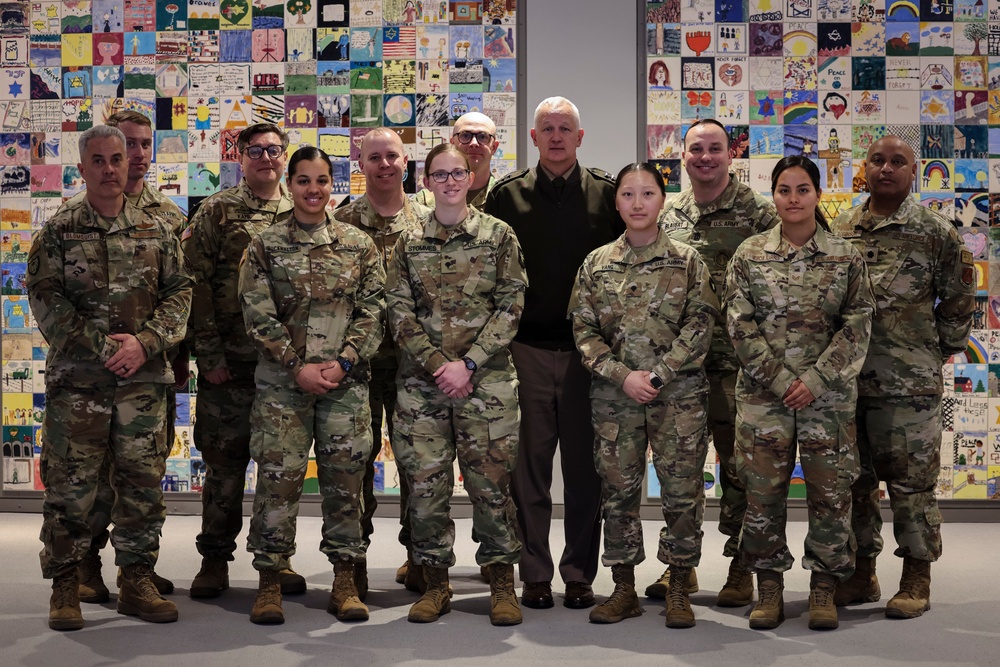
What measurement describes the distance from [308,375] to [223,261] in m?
0.89

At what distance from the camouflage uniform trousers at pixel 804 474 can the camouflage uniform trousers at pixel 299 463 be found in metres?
1.52

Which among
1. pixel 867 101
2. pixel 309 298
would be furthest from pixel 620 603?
pixel 867 101

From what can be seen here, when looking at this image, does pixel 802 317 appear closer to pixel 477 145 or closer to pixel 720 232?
pixel 720 232

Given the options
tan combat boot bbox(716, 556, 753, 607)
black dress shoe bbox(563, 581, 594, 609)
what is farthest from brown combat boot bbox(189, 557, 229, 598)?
tan combat boot bbox(716, 556, 753, 607)

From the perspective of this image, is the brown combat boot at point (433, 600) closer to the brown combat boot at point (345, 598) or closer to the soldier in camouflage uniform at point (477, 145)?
the brown combat boot at point (345, 598)

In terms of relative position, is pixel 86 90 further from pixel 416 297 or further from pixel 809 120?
pixel 809 120

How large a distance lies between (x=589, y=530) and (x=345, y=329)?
4.26ft

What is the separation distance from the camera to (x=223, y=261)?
4.57 meters

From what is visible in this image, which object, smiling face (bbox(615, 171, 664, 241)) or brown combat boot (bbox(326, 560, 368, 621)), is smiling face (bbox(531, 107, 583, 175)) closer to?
smiling face (bbox(615, 171, 664, 241))

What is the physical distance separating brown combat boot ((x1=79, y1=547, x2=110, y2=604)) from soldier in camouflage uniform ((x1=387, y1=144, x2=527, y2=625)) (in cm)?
136

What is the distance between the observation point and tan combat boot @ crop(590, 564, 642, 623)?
400 cm

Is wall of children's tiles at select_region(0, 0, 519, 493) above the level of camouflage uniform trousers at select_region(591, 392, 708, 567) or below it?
above

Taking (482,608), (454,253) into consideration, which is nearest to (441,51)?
(454,253)

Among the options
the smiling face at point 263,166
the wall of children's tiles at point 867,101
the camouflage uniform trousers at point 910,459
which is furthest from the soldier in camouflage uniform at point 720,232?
the smiling face at point 263,166
